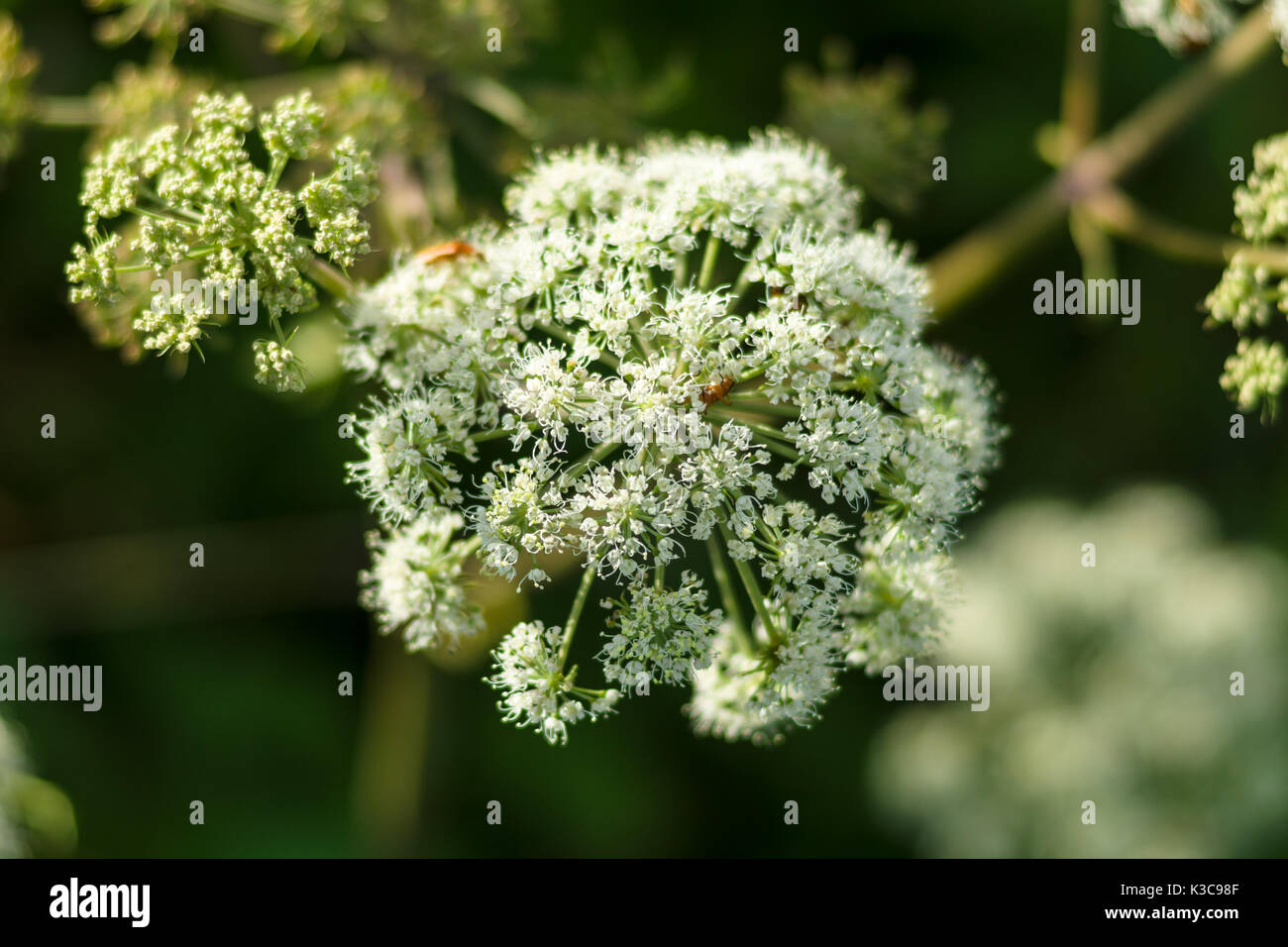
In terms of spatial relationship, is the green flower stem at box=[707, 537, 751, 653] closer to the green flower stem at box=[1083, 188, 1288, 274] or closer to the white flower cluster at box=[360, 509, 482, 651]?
the white flower cluster at box=[360, 509, 482, 651]

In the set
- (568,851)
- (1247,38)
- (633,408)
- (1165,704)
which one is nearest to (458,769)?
(568,851)

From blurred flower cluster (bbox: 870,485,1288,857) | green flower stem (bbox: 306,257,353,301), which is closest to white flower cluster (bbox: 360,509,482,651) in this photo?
green flower stem (bbox: 306,257,353,301)

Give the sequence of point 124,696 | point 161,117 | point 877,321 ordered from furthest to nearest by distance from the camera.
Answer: point 124,696 < point 161,117 < point 877,321

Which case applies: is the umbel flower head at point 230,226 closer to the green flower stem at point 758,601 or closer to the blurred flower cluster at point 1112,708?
the green flower stem at point 758,601

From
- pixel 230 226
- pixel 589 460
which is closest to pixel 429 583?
pixel 589 460

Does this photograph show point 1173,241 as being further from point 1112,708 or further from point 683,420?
point 1112,708

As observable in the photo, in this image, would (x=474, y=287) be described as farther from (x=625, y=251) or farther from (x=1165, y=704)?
(x=1165, y=704)
